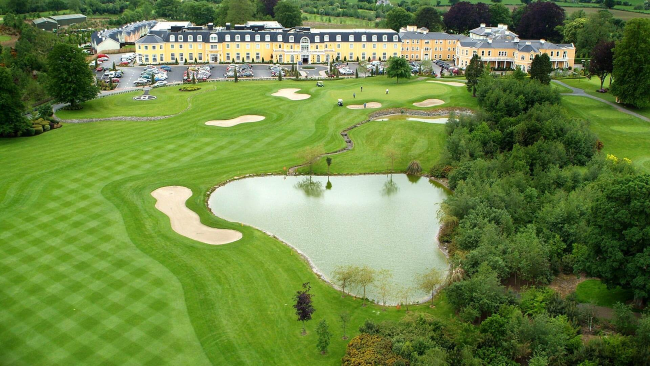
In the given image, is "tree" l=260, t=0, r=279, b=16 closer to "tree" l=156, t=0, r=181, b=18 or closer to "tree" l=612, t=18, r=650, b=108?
"tree" l=156, t=0, r=181, b=18

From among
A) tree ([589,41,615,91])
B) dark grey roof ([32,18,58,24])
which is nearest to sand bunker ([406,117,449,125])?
tree ([589,41,615,91])

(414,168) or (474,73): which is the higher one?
(474,73)

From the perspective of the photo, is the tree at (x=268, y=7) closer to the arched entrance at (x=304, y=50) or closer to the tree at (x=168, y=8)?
the tree at (x=168, y=8)

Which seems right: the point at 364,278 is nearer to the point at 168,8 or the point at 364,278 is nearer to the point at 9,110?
the point at 9,110

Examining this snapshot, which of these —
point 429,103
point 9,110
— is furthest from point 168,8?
point 429,103

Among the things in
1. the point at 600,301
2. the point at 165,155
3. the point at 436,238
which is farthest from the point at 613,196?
the point at 165,155

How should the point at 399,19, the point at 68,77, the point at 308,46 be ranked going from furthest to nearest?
the point at 399,19 → the point at 308,46 → the point at 68,77
